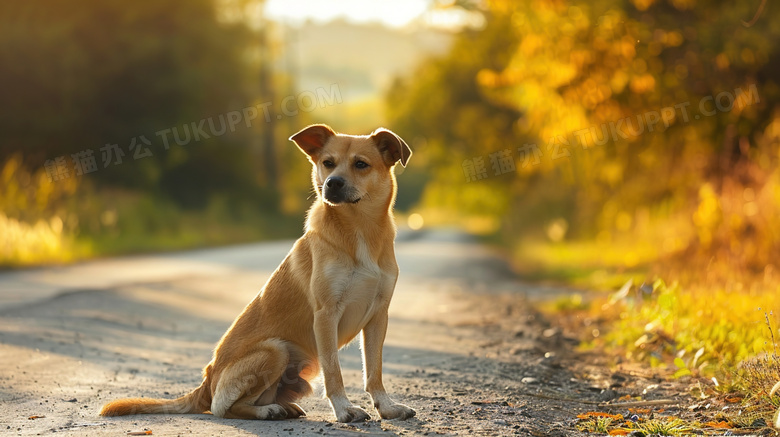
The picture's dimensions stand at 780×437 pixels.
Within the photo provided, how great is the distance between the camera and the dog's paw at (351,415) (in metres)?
5.04

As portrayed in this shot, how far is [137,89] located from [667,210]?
1939cm

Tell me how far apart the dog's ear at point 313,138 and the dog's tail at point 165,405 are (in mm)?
1633

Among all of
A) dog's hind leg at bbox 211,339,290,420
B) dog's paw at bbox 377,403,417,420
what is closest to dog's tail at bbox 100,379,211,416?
dog's hind leg at bbox 211,339,290,420

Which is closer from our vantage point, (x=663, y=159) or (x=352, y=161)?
(x=352, y=161)

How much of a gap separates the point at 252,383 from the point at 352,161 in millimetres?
1500

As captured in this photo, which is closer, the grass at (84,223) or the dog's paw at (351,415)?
the dog's paw at (351,415)

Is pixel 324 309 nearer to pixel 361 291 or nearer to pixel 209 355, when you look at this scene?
pixel 361 291

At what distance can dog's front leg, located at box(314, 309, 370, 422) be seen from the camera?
504 cm

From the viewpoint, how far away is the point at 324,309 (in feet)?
16.5

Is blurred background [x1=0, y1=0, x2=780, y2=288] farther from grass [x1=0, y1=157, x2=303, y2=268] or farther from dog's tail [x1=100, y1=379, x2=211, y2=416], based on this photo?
dog's tail [x1=100, y1=379, x2=211, y2=416]

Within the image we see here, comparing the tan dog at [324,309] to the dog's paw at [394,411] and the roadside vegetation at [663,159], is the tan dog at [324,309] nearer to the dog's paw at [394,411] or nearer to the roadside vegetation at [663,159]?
the dog's paw at [394,411]

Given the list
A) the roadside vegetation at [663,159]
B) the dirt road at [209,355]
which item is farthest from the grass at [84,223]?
the roadside vegetation at [663,159]

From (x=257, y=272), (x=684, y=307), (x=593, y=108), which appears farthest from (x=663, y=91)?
(x=257, y=272)

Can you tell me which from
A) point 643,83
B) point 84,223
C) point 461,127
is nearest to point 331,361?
point 643,83
